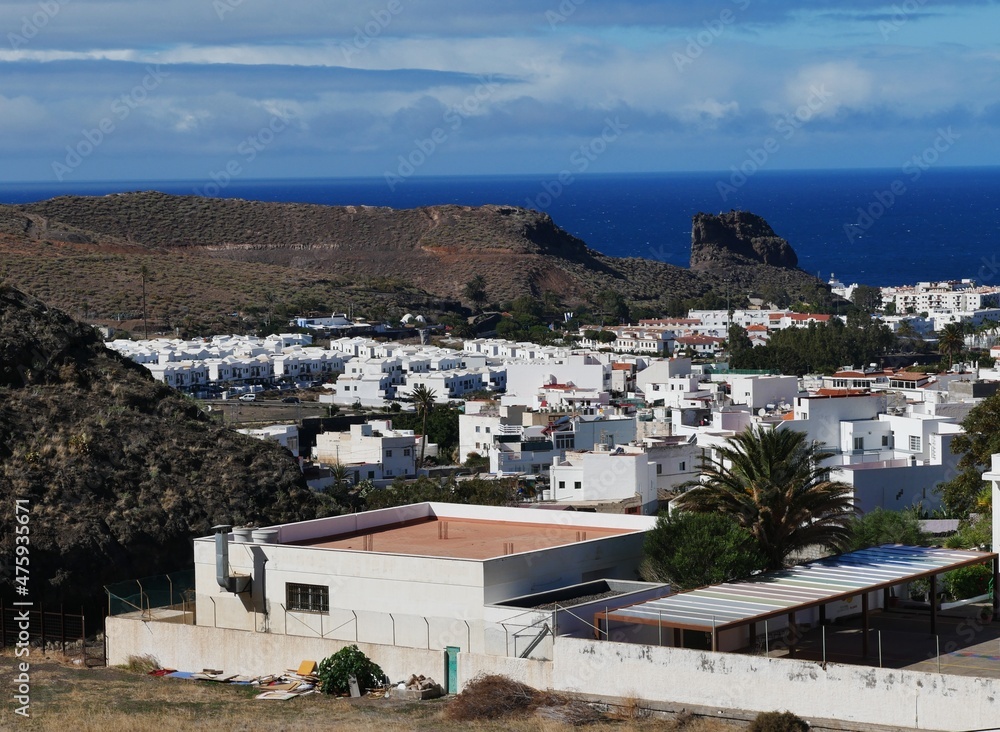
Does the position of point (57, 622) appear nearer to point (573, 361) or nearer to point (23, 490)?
point (23, 490)

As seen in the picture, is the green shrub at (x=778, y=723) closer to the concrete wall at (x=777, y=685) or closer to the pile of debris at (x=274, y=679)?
the concrete wall at (x=777, y=685)

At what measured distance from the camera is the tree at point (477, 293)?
144 meters

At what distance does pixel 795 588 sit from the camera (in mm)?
22188

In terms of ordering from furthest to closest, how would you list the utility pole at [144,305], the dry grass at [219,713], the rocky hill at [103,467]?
the utility pole at [144,305], the rocky hill at [103,467], the dry grass at [219,713]

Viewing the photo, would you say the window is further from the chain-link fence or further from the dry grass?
the chain-link fence

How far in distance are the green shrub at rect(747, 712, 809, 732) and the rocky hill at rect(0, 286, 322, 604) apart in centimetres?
1582

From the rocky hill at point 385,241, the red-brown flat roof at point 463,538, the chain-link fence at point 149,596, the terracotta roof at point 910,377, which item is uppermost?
the rocky hill at point 385,241

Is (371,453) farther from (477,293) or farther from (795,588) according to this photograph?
(477,293)

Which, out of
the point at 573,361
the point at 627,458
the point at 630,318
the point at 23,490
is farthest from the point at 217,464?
the point at 630,318

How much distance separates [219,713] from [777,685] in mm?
6808

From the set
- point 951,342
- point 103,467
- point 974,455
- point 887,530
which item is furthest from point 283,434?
point 951,342

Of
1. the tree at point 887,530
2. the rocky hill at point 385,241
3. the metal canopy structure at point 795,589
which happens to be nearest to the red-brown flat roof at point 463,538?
the metal canopy structure at point 795,589

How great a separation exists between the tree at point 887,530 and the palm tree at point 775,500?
17.7ft

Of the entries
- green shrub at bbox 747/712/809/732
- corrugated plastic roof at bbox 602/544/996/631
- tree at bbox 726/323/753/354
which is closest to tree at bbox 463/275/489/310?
tree at bbox 726/323/753/354
